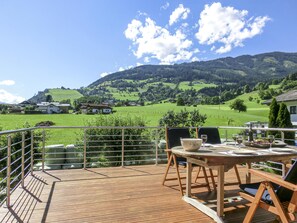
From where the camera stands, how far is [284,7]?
1049 centimetres

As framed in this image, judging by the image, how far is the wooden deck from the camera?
2.72 m

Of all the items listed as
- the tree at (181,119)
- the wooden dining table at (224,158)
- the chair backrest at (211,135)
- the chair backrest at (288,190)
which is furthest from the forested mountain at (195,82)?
the chair backrest at (288,190)

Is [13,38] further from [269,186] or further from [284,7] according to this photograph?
[269,186]

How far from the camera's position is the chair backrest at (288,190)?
1883mm

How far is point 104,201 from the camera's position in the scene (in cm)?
326

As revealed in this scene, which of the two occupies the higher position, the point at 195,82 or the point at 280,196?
the point at 195,82

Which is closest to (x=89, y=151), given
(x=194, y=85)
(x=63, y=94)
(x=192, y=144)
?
(x=192, y=144)

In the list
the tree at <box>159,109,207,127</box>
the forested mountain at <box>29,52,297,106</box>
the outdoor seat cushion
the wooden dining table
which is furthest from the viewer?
the forested mountain at <box>29,52,297,106</box>

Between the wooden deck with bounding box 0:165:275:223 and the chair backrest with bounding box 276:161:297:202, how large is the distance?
829mm

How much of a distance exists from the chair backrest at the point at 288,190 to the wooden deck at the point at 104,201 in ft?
2.72

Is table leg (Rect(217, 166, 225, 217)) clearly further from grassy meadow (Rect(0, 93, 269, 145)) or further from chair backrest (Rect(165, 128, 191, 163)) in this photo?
grassy meadow (Rect(0, 93, 269, 145))

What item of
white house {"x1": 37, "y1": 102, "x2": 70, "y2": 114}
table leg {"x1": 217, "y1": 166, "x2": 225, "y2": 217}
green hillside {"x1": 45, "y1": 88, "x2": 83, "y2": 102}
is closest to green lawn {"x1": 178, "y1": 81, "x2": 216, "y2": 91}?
green hillside {"x1": 45, "y1": 88, "x2": 83, "y2": 102}

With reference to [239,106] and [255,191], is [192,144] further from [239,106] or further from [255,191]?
[239,106]

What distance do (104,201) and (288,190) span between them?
223 centimetres
